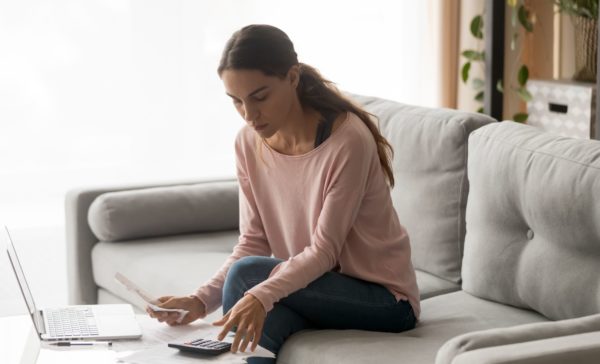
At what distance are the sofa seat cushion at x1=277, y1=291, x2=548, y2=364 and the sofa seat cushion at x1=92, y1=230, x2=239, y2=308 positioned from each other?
1.85 feet

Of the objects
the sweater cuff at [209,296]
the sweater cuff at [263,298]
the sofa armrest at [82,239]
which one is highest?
the sweater cuff at [263,298]

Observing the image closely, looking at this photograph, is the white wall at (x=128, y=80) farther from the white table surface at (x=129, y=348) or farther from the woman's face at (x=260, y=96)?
the woman's face at (x=260, y=96)

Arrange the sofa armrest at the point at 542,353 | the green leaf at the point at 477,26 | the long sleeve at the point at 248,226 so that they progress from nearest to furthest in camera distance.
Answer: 1. the sofa armrest at the point at 542,353
2. the long sleeve at the point at 248,226
3. the green leaf at the point at 477,26

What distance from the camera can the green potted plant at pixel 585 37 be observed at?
3.82 metres

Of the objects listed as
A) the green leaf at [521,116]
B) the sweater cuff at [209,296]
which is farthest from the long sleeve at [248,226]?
the green leaf at [521,116]

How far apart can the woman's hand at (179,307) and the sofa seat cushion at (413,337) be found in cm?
19

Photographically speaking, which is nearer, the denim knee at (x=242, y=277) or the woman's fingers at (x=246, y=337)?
the woman's fingers at (x=246, y=337)

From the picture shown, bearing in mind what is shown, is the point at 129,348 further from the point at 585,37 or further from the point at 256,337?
the point at 585,37

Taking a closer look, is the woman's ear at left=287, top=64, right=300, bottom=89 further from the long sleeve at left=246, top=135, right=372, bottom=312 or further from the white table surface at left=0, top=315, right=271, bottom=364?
the white table surface at left=0, top=315, right=271, bottom=364

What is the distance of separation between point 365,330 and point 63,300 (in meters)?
1.87

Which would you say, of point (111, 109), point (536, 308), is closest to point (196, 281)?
point (536, 308)

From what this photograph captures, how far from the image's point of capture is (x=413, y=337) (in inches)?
82.4

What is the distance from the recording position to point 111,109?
414 centimetres

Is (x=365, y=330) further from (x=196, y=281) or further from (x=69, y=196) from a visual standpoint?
(x=69, y=196)
